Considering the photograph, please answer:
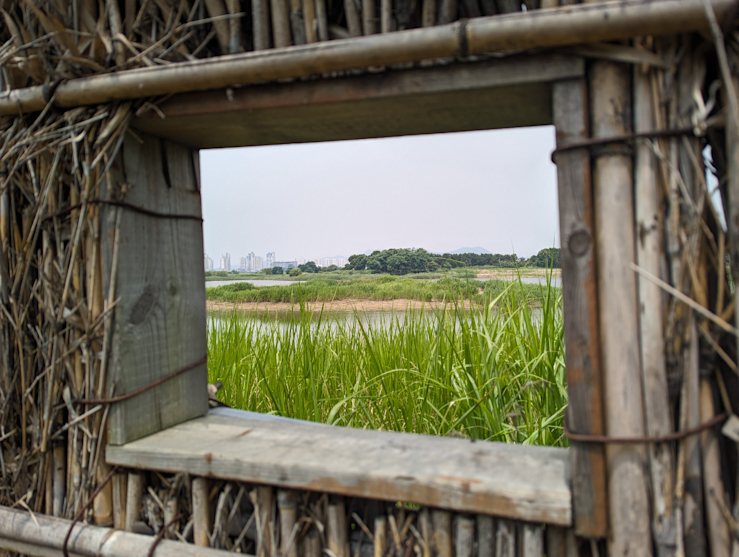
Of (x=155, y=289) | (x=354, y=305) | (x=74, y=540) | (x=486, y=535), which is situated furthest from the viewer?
(x=354, y=305)

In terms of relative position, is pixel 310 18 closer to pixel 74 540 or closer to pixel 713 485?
pixel 713 485

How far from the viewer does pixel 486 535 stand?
0.98 meters

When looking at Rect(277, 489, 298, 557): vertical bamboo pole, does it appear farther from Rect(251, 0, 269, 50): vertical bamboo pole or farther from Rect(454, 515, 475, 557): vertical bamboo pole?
Rect(251, 0, 269, 50): vertical bamboo pole

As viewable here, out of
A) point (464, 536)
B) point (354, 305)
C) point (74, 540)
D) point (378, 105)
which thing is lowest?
point (74, 540)

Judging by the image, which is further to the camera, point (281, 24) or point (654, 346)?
point (281, 24)

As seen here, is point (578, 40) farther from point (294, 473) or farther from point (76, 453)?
point (76, 453)

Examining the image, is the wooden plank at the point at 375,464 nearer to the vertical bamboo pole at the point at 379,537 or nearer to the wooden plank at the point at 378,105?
the vertical bamboo pole at the point at 379,537

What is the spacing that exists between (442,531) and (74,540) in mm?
942

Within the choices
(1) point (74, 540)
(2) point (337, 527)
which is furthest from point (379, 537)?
(1) point (74, 540)

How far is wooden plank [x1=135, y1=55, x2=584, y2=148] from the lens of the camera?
969mm

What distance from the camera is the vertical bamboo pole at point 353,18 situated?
3.55 ft

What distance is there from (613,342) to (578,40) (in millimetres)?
553

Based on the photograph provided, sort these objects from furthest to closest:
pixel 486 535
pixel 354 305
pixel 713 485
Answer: pixel 354 305
pixel 486 535
pixel 713 485

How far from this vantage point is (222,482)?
1187 mm
